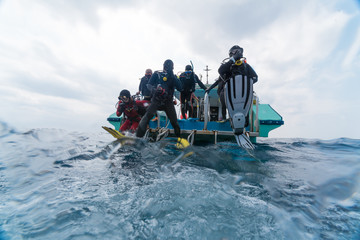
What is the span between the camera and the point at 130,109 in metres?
4.64

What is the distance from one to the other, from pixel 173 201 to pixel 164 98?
2.79m

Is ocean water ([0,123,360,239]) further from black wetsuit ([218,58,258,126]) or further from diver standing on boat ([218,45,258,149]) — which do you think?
black wetsuit ([218,58,258,126])

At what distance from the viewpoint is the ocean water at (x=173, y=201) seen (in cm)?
112

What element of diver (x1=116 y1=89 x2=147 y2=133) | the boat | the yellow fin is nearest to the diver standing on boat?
the boat

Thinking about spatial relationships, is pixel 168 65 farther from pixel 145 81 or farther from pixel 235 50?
pixel 145 81

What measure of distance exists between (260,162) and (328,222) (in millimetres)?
1768

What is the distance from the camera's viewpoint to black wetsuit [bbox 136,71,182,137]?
388 cm

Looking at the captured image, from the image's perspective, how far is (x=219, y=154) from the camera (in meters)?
3.46

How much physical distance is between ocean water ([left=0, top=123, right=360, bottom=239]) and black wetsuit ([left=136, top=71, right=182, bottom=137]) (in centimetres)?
135

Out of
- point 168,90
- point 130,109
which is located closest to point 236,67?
point 168,90

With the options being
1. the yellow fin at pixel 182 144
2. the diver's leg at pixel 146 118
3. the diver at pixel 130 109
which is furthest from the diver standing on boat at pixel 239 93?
the diver at pixel 130 109

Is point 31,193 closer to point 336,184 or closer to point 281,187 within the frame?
point 281,187

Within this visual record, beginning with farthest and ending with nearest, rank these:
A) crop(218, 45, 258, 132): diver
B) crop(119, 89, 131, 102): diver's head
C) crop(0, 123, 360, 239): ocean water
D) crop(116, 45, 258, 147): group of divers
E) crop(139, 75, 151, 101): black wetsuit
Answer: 1. crop(139, 75, 151, 101): black wetsuit
2. crop(119, 89, 131, 102): diver's head
3. crop(116, 45, 258, 147): group of divers
4. crop(218, 45, 258, 132): diver
5. crop(0, 123, 360, 239): ocean water

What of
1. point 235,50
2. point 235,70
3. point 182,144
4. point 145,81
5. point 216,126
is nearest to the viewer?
point 235,70
